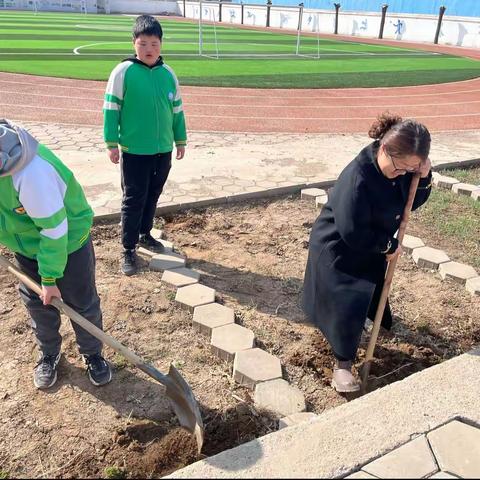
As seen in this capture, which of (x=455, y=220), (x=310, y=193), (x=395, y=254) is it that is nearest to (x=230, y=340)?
(x=395, y=254)

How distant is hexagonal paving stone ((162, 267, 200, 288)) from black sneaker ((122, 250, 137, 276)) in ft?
0.78

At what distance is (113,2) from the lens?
5316 cm

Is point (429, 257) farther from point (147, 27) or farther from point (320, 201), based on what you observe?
point (147, 27)

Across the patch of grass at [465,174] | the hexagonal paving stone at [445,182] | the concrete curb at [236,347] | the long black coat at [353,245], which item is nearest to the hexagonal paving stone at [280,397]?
the concrete curb at [236,347]

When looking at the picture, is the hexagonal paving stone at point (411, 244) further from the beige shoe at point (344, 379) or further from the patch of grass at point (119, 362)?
the patch of grass at point (119, 362)

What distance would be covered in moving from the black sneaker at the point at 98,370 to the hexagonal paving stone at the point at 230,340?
61 centimetres

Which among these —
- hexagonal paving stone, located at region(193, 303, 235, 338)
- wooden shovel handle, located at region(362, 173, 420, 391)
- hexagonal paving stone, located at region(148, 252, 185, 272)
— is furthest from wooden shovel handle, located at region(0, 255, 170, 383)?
hexagonal paving stone, located at region(148, 252, 185, 272)

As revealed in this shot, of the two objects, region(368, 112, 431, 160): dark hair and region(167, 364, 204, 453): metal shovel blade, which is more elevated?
region(368, 112, 431, 160): dark hair

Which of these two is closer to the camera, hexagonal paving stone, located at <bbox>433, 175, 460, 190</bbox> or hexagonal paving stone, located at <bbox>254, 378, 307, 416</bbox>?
hexagonal paving stone, located at <bbox>254, 378, 307, 416</bbox>

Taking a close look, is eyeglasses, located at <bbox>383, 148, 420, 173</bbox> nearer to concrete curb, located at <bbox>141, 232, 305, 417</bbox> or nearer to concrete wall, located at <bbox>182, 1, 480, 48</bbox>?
concrete curb, located at <bbox>141, 232, 305, 417</bbox>

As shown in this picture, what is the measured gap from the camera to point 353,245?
100.0 inches

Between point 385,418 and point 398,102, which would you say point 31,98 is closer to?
point 398,102

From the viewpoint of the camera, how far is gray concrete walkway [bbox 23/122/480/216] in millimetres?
5066

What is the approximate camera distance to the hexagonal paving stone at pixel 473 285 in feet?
11.8
